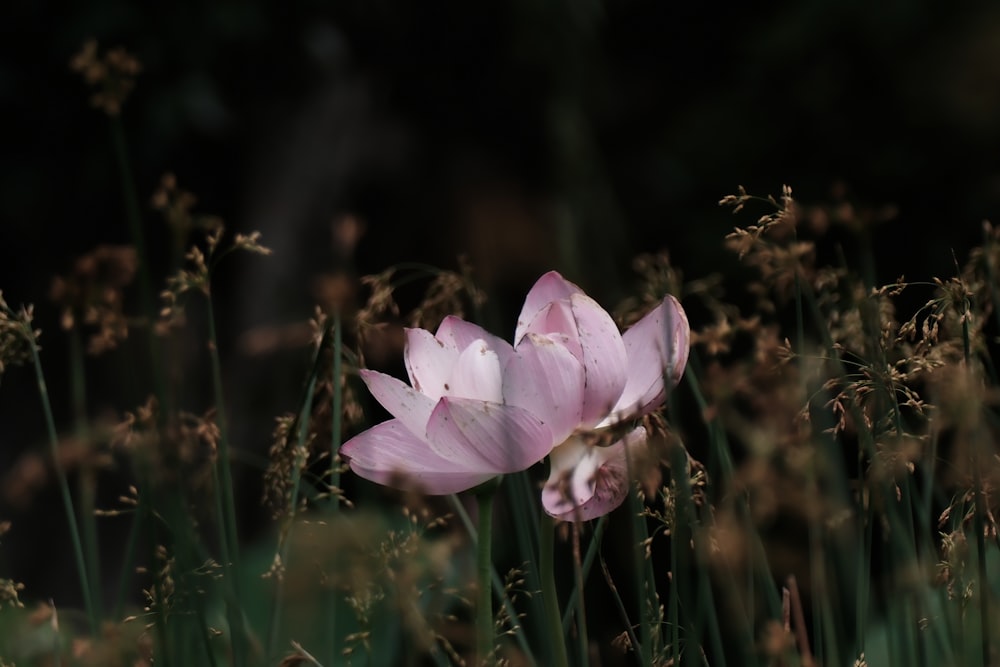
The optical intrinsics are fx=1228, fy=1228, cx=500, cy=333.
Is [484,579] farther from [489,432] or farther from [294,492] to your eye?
[294,492]

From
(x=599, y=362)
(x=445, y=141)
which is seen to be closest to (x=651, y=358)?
(x=599, y=362)

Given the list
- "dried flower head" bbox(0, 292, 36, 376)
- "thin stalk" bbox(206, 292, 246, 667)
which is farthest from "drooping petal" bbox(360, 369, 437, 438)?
"dried flower head" bbox(0, 292, 36, 376)

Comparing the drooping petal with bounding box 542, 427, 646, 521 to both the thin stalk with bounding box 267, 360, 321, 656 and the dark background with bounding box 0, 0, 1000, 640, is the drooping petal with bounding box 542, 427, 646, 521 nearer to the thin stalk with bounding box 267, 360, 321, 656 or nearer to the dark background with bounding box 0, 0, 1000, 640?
the thin stalk with bounding box 267, 360, 321, 656

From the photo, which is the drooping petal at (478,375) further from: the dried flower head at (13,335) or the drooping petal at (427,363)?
the dried flower head at (13,335)

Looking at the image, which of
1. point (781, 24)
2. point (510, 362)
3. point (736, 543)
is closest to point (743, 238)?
point (510, 362)

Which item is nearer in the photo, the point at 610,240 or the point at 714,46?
the point at 610,240

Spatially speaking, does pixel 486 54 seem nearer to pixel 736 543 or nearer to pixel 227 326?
pixel 227 326
